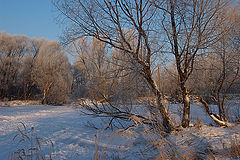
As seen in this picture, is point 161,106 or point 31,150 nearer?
point 31,150

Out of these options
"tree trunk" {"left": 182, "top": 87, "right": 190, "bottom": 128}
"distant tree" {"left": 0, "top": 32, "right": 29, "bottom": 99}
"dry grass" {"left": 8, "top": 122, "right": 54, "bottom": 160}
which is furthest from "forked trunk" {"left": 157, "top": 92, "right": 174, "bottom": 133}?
"distant tree" {"left": 0, "top": 32, "right": 29, "bottom": 99}

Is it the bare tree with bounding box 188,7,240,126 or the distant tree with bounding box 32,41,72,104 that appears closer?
the bare tree with bounding box 188,7,240,126

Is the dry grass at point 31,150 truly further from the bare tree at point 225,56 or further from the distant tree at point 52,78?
the distant tree at point 52,78

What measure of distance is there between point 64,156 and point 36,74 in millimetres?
18011

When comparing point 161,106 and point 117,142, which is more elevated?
point 161,106

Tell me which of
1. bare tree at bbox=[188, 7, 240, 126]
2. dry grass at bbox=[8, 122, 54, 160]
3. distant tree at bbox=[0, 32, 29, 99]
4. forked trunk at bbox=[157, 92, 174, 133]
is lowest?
dry grass at bbox=[8, 122, 54, 160]

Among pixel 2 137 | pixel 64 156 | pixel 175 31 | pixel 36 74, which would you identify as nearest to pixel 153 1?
pixel 175 31

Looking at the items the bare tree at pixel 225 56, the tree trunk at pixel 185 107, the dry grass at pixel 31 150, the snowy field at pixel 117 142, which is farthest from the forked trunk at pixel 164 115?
the dry grass at pixel 31 150

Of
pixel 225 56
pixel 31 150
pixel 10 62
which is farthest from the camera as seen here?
pixel 10 62

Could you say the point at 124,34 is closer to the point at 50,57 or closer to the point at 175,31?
the point at 175,31

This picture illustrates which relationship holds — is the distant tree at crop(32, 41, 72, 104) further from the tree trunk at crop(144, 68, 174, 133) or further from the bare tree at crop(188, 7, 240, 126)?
the bare tree at crop(188, 7, 240, 126)

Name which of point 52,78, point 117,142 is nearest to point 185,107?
point 117,142

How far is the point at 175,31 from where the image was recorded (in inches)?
157

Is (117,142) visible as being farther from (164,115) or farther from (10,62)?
(10,62)
